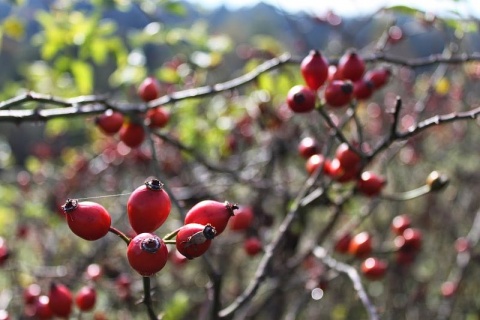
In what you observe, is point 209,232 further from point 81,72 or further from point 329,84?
point 81,72

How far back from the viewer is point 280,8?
3.70 metres

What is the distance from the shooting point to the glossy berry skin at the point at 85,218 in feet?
4.03

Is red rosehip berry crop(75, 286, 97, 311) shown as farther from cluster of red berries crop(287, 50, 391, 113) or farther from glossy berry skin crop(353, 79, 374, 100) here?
glossy berry skin crop(353, 79, 374, 100)

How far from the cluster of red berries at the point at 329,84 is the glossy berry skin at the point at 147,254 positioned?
799mm

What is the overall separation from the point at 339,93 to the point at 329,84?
0.07 m

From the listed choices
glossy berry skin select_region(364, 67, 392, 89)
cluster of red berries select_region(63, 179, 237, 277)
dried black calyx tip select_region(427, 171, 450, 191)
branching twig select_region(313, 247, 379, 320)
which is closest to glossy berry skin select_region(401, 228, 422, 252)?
branching twig select_region(313, 247, 379, 320)

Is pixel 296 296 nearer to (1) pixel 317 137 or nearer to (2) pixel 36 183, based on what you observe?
(1) pixel 317 137

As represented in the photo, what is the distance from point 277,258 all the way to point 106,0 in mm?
1597

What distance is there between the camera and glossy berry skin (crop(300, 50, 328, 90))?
183cm

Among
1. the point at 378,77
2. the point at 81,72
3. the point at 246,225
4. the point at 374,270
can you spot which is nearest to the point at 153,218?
the point at 378,77

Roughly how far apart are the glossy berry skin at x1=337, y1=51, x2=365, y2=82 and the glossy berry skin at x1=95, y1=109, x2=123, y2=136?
84 centimetres

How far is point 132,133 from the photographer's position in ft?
7.38

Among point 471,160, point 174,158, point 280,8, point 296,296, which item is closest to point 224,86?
point 280,8

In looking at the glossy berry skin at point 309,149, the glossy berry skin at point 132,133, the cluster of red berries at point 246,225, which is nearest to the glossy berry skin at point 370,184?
the glossy berry skin at point 309,149
